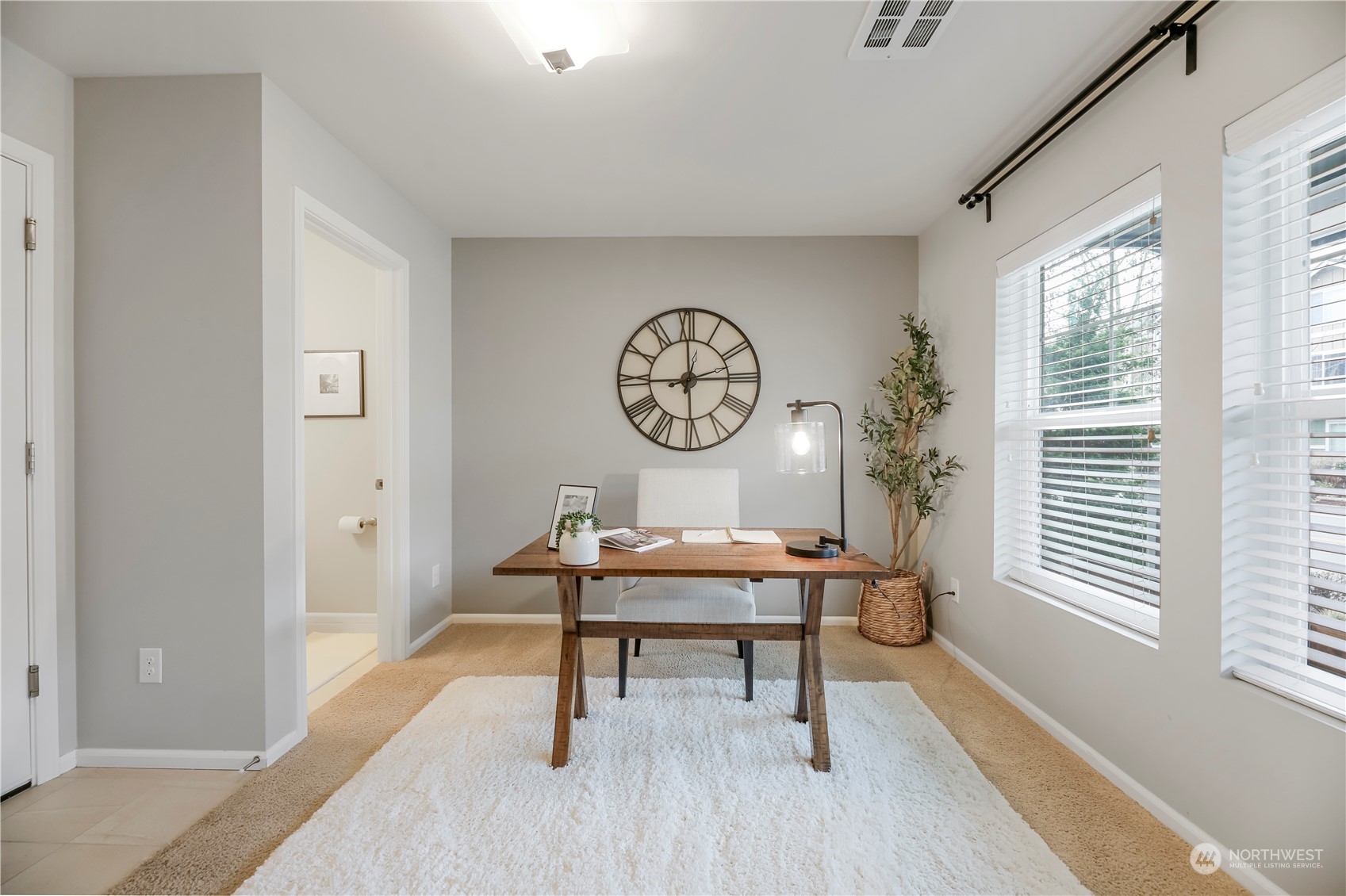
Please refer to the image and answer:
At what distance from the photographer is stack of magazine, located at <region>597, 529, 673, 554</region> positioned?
2164 mm

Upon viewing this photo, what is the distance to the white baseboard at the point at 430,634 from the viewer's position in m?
3.07

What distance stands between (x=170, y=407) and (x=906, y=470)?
3.32 m

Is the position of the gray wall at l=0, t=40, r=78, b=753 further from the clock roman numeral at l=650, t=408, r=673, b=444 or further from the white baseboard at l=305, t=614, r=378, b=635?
the clock roman numeral at l=650, t=408, r=673, b=444

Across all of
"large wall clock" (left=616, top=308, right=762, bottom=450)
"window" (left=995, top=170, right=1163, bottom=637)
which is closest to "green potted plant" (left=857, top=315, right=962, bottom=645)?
"window" (left=995, top=170, right=1163, bottom=637)

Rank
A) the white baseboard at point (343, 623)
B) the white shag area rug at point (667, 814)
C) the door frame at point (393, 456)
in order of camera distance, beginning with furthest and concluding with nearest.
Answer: the white baseboard at point (343, 623) → the door frame at point (393, 456) → the white shag area rug at point (667, 814)

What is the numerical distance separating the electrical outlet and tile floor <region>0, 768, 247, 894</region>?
0.31 m

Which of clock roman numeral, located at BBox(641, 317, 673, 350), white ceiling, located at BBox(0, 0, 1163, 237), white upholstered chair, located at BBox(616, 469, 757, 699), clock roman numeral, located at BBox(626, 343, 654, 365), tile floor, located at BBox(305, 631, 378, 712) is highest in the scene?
white ceiling, located at BBox(0, 0, 1163, 237)

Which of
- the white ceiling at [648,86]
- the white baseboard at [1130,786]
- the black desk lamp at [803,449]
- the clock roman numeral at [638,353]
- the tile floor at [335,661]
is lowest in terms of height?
the tile floor at [335,661]

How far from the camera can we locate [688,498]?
294cm

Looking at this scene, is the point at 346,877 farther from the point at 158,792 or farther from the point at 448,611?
the point at 448,611

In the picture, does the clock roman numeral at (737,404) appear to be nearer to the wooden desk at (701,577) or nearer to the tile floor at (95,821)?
the wooden desk at (701,577)

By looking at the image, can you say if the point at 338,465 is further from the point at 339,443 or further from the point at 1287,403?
the point at 1287,403

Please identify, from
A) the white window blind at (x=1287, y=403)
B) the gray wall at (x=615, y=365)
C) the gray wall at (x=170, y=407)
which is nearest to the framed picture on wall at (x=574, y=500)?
the gray wall at (x=615, y=365)

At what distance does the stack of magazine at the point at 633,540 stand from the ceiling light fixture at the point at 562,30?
1585mm
